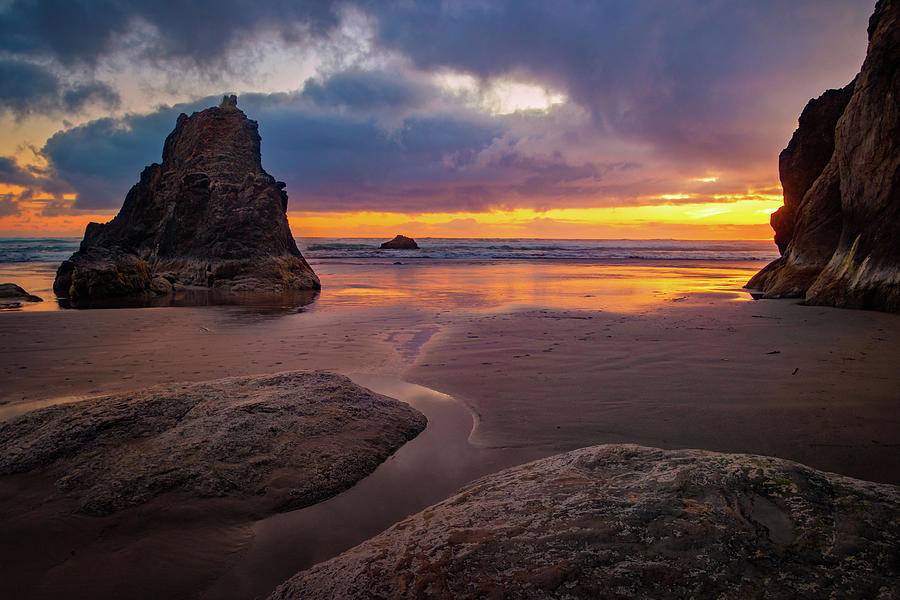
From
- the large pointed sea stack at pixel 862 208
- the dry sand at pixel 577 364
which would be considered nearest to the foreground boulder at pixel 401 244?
the large pointed sea stack at pixel 862 208

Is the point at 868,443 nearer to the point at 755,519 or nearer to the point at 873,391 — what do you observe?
the point at 873,391

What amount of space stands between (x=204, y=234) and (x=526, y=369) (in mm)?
13556

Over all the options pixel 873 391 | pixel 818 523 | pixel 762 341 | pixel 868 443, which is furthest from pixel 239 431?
pixel 762 341

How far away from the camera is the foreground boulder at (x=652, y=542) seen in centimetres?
124

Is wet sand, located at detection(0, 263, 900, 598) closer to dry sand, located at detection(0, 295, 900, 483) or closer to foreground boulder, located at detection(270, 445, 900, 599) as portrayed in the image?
dry sand, located at detection(0, 295, 900, 483)

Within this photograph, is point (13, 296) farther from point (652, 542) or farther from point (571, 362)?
point (652, 542)

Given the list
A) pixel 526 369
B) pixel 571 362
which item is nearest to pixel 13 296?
pixel 526 369

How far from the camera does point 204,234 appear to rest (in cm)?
1481

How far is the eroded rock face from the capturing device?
7.76ft

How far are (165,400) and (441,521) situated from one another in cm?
228

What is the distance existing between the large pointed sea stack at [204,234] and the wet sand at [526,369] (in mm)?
3676

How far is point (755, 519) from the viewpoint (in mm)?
1505

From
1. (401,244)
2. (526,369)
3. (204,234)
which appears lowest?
(526,369)

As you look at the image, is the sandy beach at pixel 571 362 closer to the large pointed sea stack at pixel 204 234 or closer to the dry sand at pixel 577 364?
the dry sand at pixel 577 364
